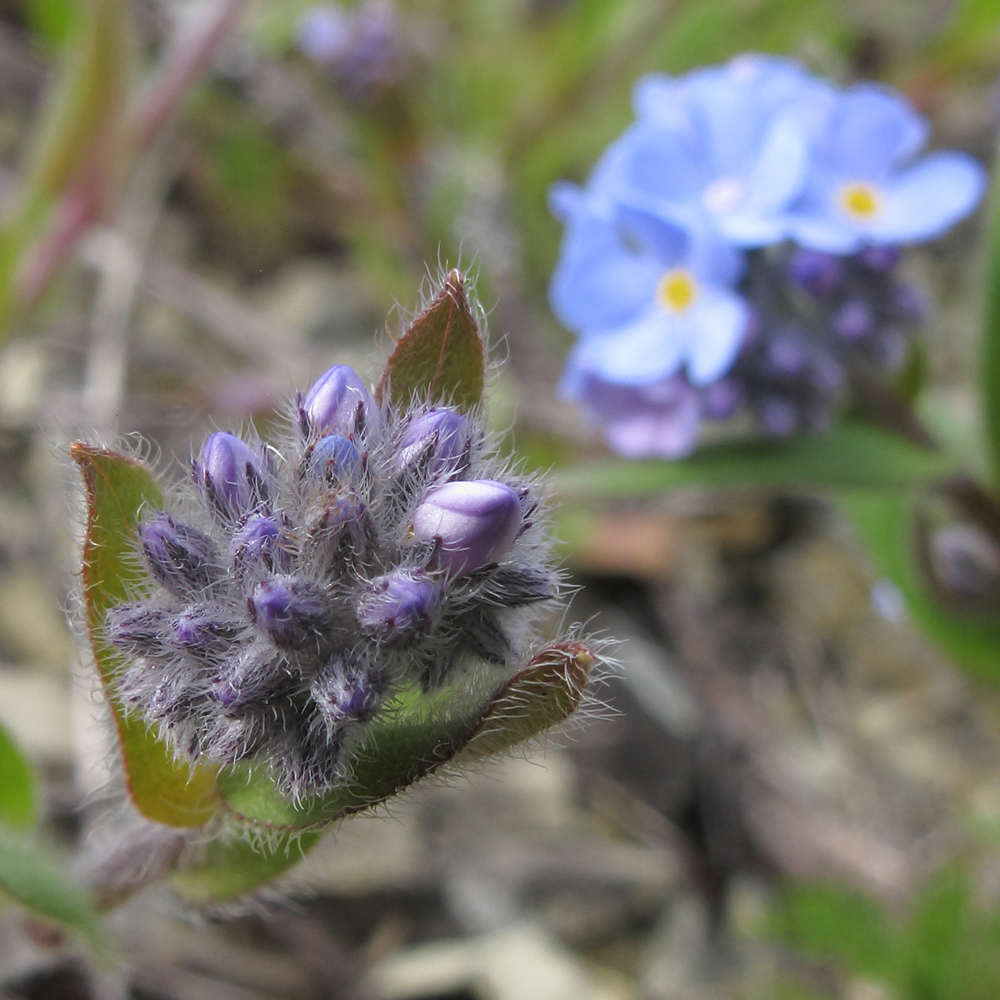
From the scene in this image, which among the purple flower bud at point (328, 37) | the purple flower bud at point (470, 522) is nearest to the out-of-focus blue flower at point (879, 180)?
the purple flower bud at point (470, 522)

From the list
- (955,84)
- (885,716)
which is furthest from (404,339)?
(955,84)

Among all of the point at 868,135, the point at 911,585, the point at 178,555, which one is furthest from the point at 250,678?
the point at 911,585

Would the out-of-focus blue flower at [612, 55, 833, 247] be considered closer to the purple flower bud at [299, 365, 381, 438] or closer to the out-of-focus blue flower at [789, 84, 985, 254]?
the out-of-focus blue flower at [789, 84, 985, 254]

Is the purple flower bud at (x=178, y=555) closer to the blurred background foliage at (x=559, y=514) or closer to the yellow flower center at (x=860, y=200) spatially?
the blurred background foliage at (x=559, y=514)

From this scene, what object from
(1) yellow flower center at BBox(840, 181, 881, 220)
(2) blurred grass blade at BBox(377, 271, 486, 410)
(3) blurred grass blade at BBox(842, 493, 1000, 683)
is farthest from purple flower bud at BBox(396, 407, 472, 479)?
(3) blurred grass blade at BBox(842, 493, 1000, 683)

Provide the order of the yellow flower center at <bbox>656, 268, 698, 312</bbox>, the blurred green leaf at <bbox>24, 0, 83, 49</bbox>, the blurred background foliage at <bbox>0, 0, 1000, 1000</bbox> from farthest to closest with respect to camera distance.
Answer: the blurred green leaf at <bbox>24, 0, 83, 49</bbox>
the blurred background foliage at <bbox>0, 0, 1000, 1000</bbox>
the yellow flower center at <bbox>656, 268, 698, 312</bbox>

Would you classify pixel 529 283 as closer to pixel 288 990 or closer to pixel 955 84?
pixel 955 84

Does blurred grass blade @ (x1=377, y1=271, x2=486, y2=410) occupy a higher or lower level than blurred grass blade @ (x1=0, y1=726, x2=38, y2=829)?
higher
